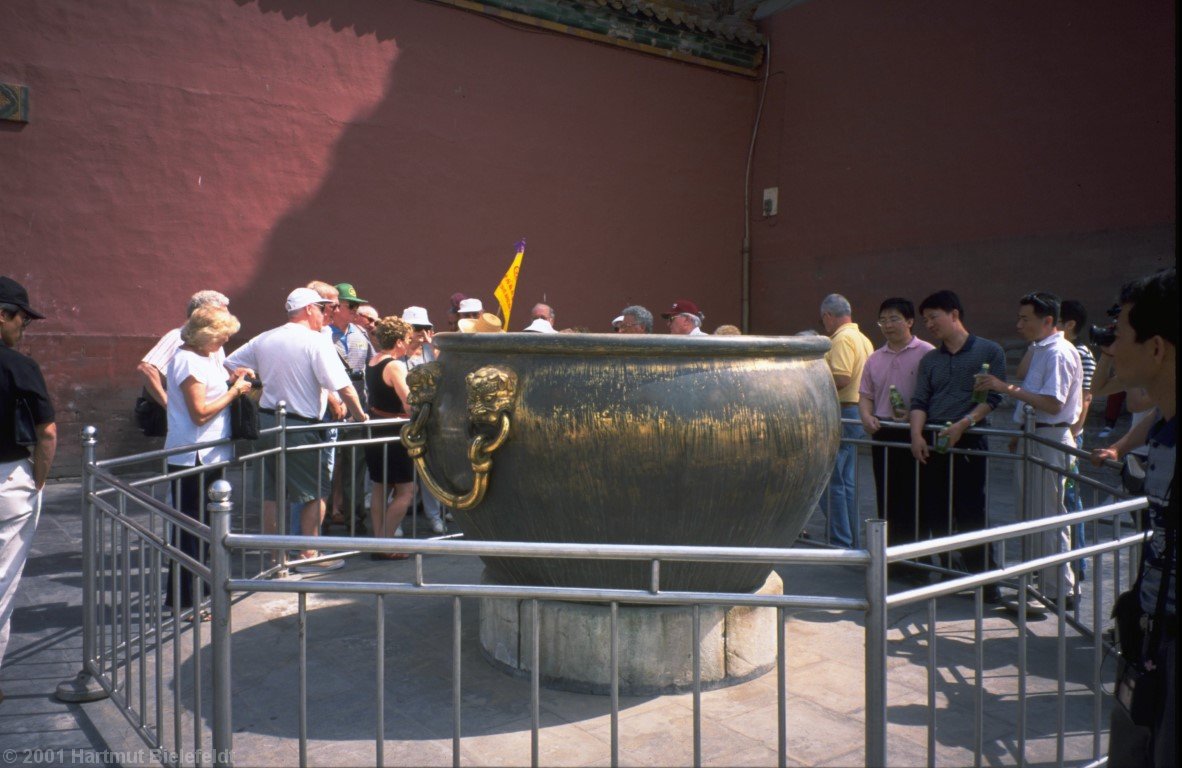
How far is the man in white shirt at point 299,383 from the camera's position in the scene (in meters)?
5.09

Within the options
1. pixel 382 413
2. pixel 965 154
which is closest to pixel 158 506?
pixel 382 413

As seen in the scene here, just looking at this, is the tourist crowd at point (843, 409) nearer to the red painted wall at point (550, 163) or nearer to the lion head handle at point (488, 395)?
the lion head handle at point (488, 395)

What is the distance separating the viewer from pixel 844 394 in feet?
19.1

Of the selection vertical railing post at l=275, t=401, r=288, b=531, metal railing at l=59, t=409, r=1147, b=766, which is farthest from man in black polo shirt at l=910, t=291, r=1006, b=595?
vertical railing post at l=275, t=401, r=288, b=531

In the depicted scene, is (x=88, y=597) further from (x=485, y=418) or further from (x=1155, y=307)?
(x=1155, y=307)

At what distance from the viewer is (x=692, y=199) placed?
Answer: 12461 mm

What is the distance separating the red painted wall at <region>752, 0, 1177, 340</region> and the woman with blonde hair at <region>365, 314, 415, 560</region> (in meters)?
6.81

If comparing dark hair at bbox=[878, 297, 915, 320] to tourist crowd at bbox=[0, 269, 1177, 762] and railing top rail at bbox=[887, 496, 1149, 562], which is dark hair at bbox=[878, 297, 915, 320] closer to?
tourist crowd at bbox=[0, 269, 1177, 762]

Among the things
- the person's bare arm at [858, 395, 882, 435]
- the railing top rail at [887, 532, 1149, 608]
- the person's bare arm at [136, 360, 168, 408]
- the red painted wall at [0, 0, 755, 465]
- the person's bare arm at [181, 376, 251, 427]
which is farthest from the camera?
the red painted wall at [0, 0, 755, 465]

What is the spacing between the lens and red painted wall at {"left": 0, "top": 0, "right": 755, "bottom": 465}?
8.38 metres

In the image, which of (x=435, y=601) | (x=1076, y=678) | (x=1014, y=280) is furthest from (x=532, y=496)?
(x=1014, y=280)

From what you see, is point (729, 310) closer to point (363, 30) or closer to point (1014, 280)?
point (1014, 280)

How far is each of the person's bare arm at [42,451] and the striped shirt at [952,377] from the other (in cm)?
408

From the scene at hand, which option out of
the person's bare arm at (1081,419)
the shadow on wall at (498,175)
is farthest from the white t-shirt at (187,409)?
the shadow on wall at (498,175)
